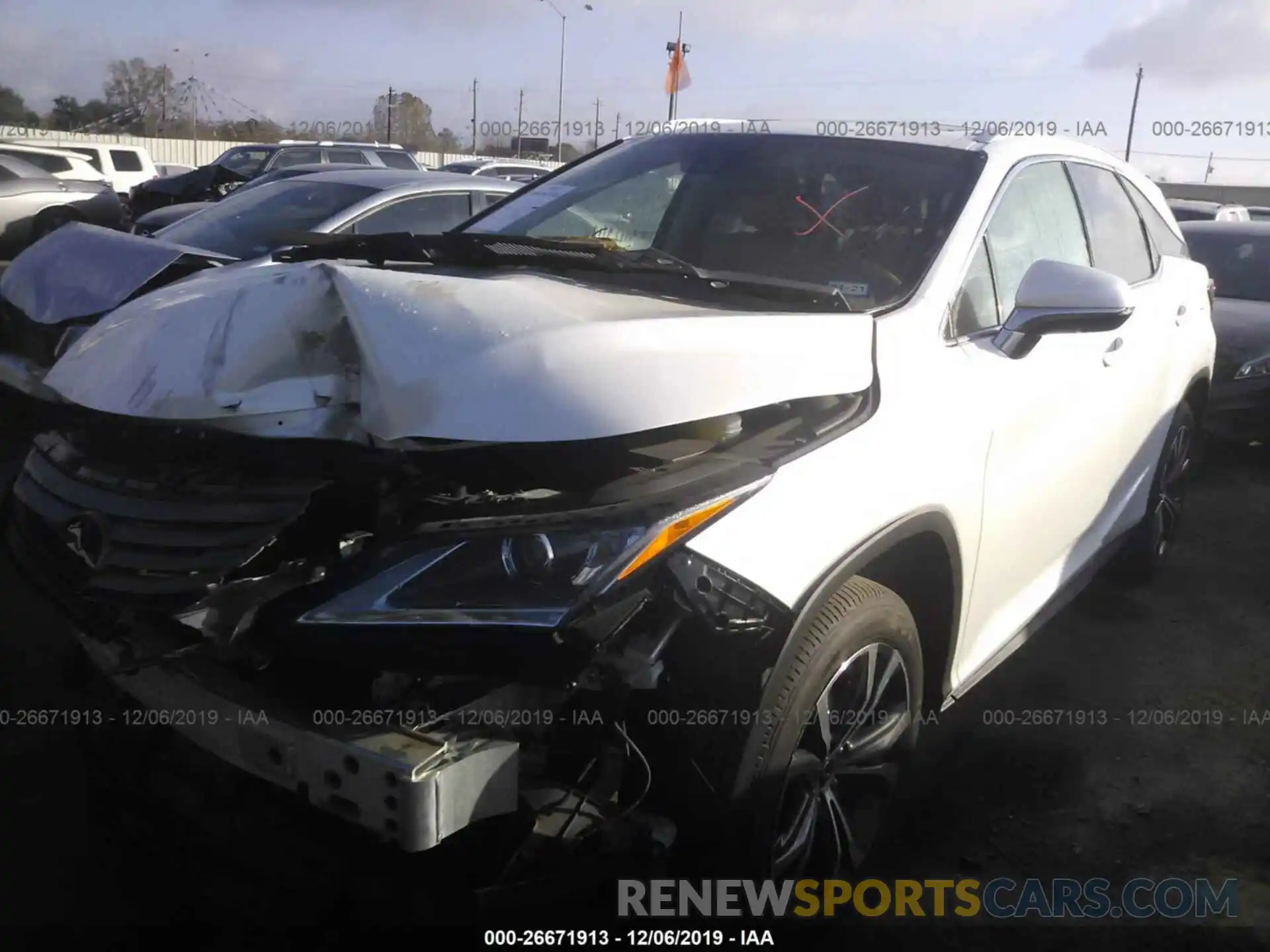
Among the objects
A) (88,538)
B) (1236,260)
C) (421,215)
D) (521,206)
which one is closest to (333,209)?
(421,215)

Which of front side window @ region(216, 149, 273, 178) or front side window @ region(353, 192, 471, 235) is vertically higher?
front side window @ region(216, 149, 273, 178)

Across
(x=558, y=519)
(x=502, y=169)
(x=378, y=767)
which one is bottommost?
(x=378, y=767)

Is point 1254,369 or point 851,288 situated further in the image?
point 1254,369

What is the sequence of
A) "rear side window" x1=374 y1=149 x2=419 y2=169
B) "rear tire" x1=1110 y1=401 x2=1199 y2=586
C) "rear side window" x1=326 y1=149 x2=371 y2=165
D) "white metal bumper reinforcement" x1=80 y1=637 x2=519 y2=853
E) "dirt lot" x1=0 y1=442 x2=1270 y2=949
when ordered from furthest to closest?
"rear side window" x1=326 y1=149 x2=371 y2=165 < "rear side window" x1=374 y1=149 x2=419 y2=169 < "rear tire" x1=1110 y1=401 x2=1199 y2=586 < "dirt lot" x1=0 y1=442 x2=1270 y2=949 < "white metal bumper reinforcement" x1=80 y1=637 x2=519 y2=853

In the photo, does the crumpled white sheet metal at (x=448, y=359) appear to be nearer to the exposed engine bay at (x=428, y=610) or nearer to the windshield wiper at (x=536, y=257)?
the exposed engine bay at (x=428, y=610)

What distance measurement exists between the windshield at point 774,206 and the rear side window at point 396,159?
1535cm

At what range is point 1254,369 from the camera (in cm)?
707

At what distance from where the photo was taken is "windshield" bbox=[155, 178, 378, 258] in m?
6.54

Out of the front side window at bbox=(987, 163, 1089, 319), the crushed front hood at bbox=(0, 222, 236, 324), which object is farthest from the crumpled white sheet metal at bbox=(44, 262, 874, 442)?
the crushed front hood at bbox=(0, 222, 236, 324)

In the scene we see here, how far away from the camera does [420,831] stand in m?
1.79

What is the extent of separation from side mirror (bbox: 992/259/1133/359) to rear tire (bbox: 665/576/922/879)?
0.85 metres

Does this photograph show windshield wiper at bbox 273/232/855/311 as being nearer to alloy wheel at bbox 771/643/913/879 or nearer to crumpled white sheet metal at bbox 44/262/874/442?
crumpled white sheet metal at bbox 44/262/874/442

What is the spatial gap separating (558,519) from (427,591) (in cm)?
26

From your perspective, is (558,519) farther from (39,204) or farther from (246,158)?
(246,158)
